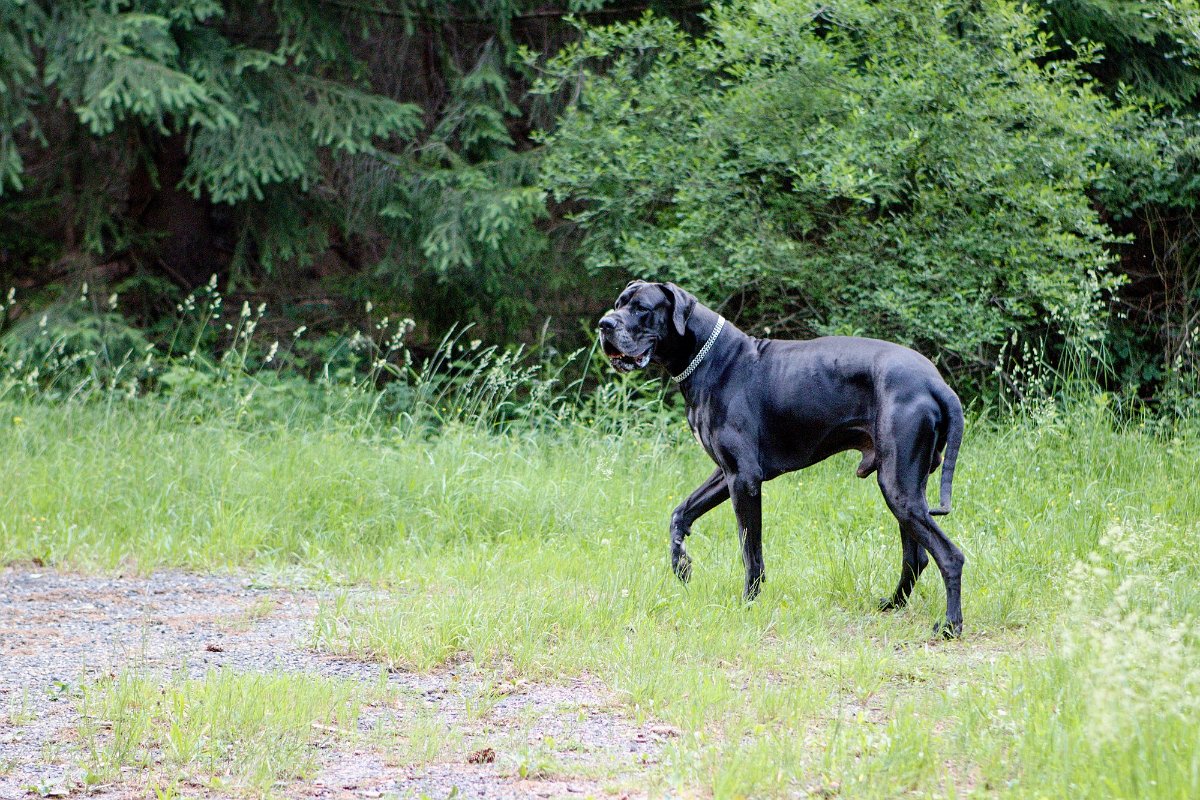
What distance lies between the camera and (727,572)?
6129 millimetres

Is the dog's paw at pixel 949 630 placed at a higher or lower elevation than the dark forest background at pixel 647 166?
lower

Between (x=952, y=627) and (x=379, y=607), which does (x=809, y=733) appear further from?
(x=379, y=607)

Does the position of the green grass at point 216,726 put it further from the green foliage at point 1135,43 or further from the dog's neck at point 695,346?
the green foliage at point 1135,43

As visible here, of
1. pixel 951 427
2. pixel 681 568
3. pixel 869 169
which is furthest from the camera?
pixel 869 169

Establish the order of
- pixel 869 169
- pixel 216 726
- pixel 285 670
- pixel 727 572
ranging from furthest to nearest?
1. pixel 869 169
2. pixel 727 572
3. pixel 285 670
4. pixel 216 726

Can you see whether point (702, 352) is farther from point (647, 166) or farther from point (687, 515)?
→ point (647, 166)

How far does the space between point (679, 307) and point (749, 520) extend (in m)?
1.08

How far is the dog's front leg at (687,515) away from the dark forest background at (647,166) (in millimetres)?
3009

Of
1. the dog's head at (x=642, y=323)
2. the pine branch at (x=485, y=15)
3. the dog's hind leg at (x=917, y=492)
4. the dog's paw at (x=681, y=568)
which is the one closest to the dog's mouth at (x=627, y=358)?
the dog's head at (x=642, y=323)

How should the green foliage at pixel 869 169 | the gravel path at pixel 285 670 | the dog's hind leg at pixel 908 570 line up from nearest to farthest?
the gravel path at pixel 285 670
the dog's hind leg at pixel 908 570
the green foliage at pixel 869 169

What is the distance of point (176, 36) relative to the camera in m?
10.2

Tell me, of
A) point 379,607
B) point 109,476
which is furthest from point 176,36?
point 379,607

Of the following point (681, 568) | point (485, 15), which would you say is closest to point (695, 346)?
point (681, 568)

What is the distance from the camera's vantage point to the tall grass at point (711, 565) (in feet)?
11.5
